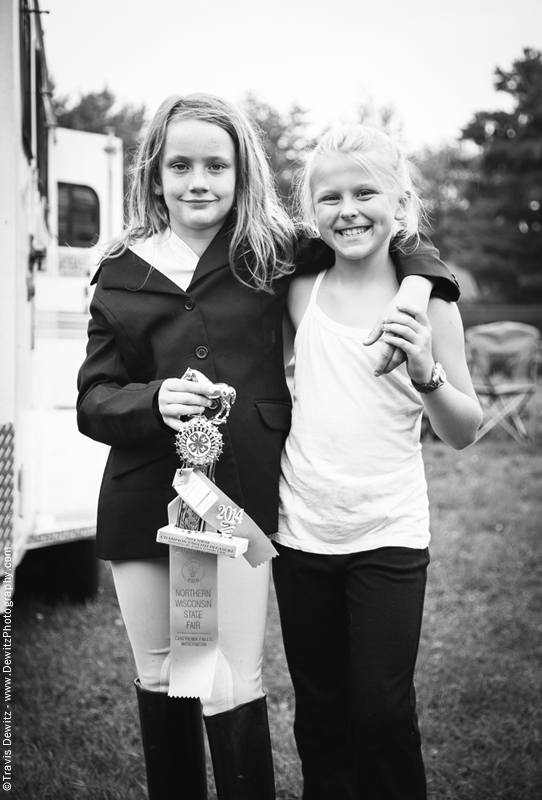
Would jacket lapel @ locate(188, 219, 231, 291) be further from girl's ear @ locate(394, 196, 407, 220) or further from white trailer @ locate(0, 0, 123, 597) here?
girl's ear @ locate(394, 196, 407, 220)

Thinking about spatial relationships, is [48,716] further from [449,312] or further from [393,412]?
[449,312]

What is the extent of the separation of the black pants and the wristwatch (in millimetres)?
363

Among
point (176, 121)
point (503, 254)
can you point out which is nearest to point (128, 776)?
point (176, 121)

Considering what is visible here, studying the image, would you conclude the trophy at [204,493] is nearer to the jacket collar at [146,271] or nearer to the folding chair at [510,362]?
the jacket collar at [146,271]

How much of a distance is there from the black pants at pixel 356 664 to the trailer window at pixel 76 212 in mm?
3245

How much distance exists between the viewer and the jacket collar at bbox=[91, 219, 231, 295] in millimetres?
1728

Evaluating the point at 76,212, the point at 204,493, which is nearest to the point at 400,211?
the point at 204,493

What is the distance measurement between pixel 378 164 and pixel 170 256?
506 mm

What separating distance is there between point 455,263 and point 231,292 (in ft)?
88.0

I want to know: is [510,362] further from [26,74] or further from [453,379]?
[453,379]

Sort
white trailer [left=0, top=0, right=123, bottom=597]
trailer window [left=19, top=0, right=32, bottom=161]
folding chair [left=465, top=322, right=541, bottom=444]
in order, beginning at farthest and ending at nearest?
folding chair [left=465, top=322, right=541, bottom=444]
trailer window [left=19, top=0, right=32, bottom=161]
white trailer [left=0, top=0, right=123, bottom=597]

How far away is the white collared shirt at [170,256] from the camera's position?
1760 millimetres

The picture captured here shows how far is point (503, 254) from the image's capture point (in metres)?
26.3

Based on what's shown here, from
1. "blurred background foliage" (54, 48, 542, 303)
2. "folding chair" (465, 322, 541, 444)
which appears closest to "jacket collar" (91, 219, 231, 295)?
"folding chair" (465, 322, 541, 444)
